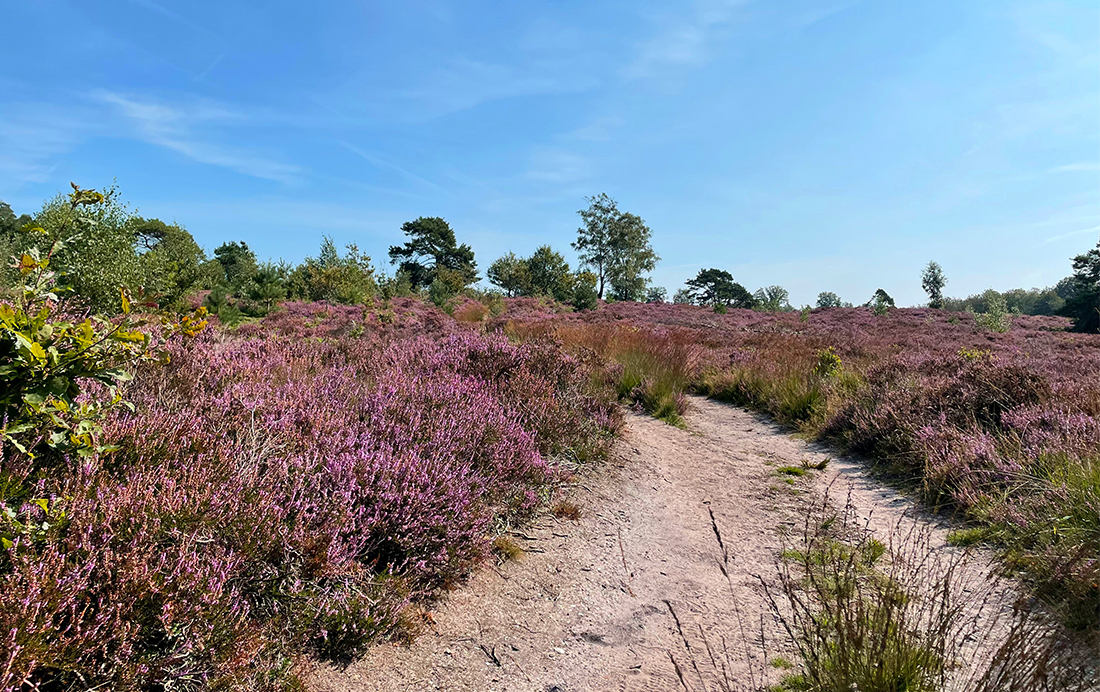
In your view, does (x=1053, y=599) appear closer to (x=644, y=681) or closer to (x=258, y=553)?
(x=644, y=681)

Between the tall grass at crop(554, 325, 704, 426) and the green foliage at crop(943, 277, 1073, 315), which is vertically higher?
the green foliage at crop(943, 277, 1073, 315)

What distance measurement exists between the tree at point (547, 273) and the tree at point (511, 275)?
2.71 ft

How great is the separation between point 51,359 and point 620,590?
319cm

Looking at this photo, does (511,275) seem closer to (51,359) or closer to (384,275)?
(384,275)

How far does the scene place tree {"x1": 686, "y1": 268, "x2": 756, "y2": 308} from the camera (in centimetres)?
8006

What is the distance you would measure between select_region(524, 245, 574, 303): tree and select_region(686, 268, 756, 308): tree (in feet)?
88.7

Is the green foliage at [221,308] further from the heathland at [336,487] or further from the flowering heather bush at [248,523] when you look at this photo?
the flowering heather bush at [248,523]

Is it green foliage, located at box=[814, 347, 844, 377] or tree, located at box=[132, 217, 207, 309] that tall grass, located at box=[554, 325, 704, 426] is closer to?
green foliage, located at box=[814, 347, 844, 377]

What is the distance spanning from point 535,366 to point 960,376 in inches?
231

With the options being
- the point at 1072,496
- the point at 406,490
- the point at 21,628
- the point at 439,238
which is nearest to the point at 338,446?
the point at 406,490

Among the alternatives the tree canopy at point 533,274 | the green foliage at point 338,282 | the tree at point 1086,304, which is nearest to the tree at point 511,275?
the tree canopy at point 533,274

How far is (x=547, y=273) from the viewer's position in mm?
62688

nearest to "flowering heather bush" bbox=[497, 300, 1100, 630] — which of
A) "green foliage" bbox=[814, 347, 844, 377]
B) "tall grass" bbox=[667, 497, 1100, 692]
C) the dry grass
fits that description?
"green foliage" bbox=[814, 347, 844, 377]

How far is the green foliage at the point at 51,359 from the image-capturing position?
1.75 metres
